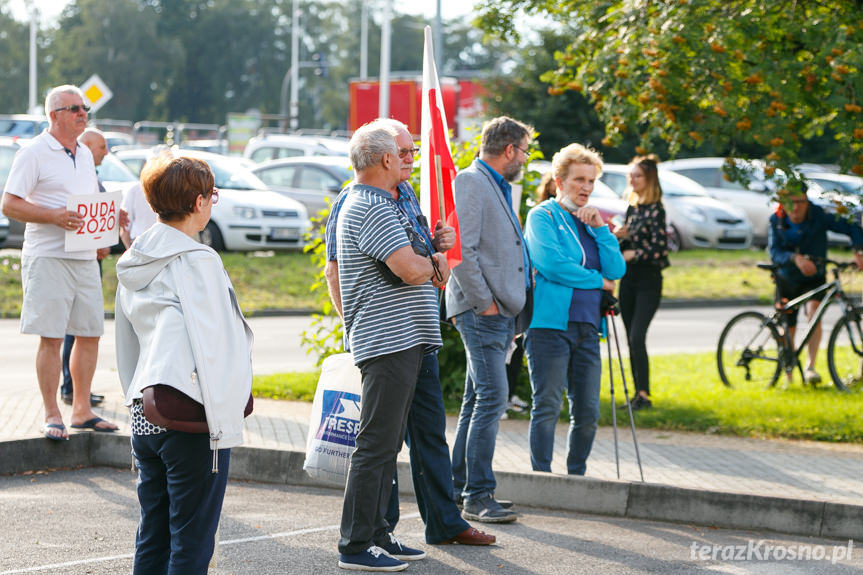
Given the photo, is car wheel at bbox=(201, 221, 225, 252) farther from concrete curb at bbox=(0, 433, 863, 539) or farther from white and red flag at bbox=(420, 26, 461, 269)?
white and red flag at bbox=(420, 26, 461, 269)

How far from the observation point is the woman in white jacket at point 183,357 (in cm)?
388

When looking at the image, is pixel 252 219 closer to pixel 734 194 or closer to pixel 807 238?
pixel 807 238

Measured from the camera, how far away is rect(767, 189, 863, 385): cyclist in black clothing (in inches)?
417

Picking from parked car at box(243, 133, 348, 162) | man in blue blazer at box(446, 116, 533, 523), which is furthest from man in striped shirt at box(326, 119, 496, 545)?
parked car at box(243, 133, 348, 162)

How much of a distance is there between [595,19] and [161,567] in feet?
24.9

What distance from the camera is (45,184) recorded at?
7.18 m

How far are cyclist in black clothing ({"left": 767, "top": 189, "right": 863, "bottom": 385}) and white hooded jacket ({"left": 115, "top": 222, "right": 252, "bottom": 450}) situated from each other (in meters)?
7.44

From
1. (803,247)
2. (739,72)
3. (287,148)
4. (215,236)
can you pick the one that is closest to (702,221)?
(287,148)

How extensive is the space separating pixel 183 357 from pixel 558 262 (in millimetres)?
2987

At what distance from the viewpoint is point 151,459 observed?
4020 millimetres

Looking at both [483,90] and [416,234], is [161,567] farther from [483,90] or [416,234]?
[483,90]

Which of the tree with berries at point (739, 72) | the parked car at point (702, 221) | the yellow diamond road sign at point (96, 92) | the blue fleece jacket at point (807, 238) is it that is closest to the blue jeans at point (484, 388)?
the tree with berries at point (739, 72)

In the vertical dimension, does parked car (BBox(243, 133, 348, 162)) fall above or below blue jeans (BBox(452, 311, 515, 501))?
above

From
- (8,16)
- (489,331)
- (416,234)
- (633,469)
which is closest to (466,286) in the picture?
(489,331)
